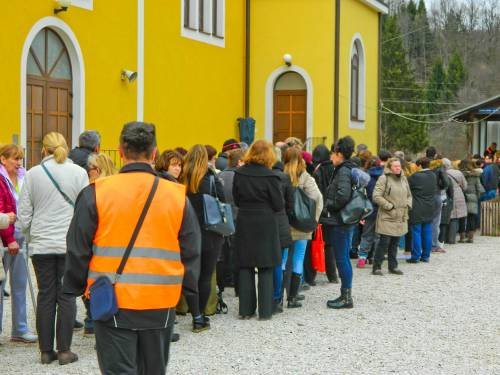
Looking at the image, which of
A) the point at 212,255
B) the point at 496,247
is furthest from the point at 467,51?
the point at 212,255

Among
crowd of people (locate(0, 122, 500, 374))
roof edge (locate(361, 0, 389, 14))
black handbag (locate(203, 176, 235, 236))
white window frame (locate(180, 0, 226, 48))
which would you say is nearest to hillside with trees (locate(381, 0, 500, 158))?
roof edge (locate(361, 0, 389, 14))

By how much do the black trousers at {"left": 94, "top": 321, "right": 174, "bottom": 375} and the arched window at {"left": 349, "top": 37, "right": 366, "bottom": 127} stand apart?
21.3m

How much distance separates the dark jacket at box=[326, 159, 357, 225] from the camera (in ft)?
→ 30.3

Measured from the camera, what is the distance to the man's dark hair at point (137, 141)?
4.36m

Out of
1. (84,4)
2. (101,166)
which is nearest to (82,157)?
(101,166)

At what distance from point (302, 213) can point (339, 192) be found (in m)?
0.45

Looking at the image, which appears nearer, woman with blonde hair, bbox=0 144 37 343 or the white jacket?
the white jacket

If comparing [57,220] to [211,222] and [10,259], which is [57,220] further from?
[211,222]

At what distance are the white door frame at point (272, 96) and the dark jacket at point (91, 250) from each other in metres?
18.8

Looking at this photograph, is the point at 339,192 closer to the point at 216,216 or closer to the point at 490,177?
the point at 216,216

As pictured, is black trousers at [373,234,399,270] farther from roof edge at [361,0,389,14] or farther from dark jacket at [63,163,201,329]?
roof edge at [361,0,389,14]

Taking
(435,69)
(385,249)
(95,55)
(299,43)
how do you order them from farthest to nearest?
(435,69)
(299,43)
(95,55)
(385,249)

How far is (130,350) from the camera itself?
4.29m

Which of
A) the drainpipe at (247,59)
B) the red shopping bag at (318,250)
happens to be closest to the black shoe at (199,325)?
the red shopping bag at (318,250)
